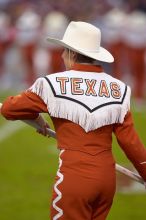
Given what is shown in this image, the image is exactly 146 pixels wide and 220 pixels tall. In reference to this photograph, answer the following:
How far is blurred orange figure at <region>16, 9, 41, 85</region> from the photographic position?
2088 centimetres

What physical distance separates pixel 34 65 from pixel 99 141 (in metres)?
14.9

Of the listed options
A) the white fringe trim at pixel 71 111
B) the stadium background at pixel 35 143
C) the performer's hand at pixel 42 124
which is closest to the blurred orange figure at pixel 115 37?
the stadium background at pixel 35 143

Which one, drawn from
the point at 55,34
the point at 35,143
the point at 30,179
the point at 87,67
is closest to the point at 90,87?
the point at 87,67

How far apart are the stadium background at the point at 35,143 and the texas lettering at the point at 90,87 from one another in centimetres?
325

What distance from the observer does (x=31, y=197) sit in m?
10.4

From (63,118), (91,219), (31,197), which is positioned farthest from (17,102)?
(31,197)

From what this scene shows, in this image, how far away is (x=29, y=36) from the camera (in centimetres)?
2094

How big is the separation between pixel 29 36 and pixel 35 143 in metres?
7.36

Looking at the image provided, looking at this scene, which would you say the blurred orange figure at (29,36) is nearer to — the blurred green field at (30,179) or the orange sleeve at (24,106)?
the blurred green field at (30,179)

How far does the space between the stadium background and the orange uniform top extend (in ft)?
9.99

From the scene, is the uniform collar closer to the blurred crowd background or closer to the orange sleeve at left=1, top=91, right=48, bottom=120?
the orange sleeve at left=1, top=91, right=48, bottom=120

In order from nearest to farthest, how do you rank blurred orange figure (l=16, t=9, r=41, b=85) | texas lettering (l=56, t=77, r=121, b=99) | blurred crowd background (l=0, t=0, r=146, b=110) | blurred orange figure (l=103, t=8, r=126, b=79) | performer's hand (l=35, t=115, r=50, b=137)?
1. texas lettering (l=56, t=77, r=121, b=99)
2. performer's hand (l=35, t=115, r=50, b=137)
3. blurred crowd background (l=0, t=0, r=146, b=110)
4. blurred orange figure (l=103, t=8, r=126, b=79)
5. blurred orange figure (l=16, t=9, r=41, b=85)

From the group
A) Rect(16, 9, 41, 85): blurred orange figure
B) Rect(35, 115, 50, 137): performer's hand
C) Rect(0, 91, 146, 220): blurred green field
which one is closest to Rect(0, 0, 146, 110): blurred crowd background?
Rect(16, 9, 41, 85): blurred orange figure

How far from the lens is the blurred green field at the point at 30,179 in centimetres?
973
